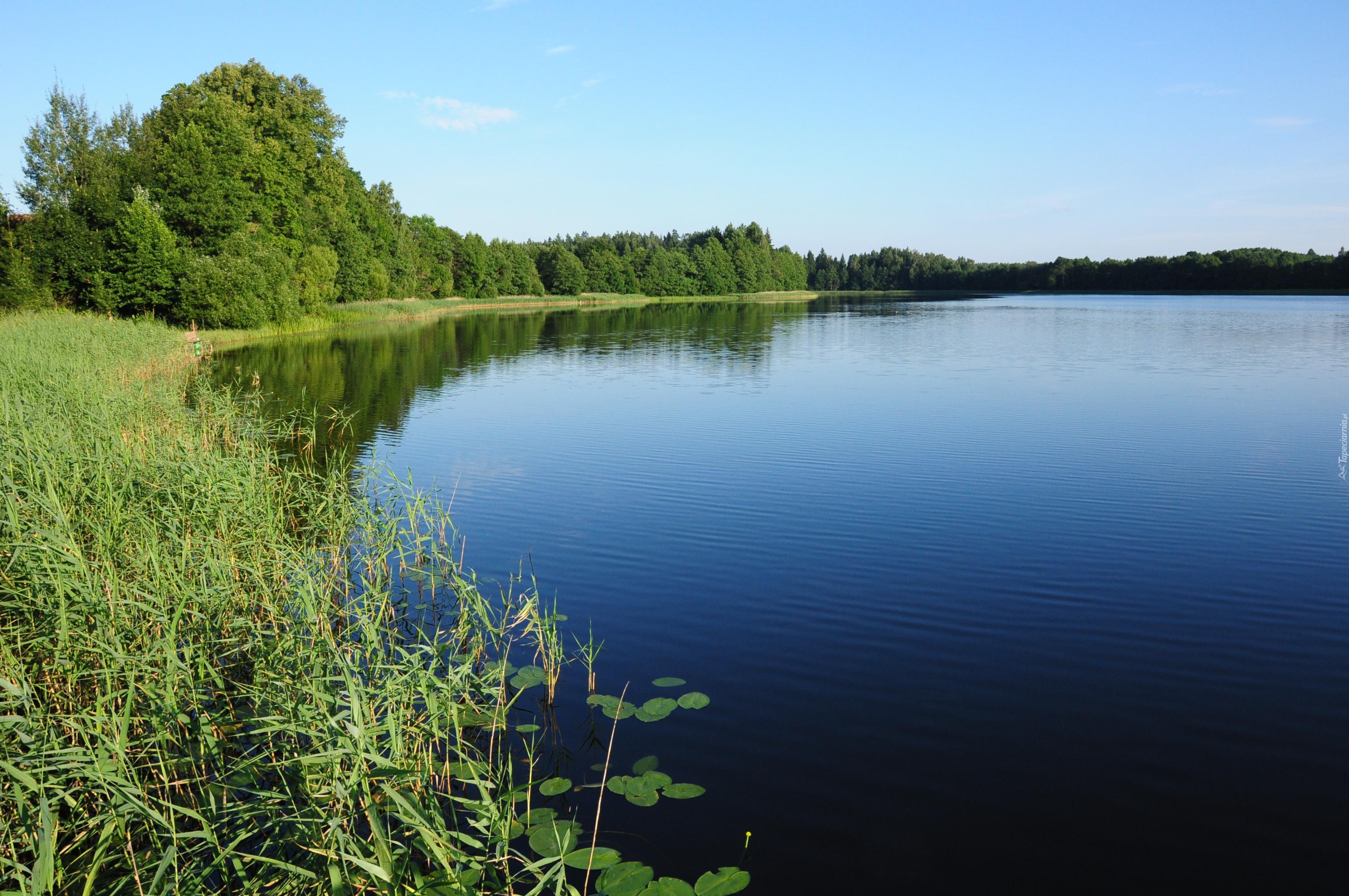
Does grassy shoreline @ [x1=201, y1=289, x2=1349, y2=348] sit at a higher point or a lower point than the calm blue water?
higher

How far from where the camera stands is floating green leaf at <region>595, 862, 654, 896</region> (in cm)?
460

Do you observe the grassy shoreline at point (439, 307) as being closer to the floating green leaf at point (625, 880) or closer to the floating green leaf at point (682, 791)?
the floating green leaf at point (682, 791)

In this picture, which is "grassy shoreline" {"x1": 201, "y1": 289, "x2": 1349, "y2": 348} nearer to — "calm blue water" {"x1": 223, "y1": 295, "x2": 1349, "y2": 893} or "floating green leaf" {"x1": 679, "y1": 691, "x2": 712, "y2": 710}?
"calm blue water" {"x1": 223, "y1": 295, "x2": 1349, "y2": 893}

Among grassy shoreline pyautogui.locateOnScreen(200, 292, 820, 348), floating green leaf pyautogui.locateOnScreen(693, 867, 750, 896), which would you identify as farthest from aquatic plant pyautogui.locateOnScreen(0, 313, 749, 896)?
grassy shoreline pyautogui.locateOnScreen(200, 292, 820, 348)

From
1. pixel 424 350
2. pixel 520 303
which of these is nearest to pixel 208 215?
pixel 424 350

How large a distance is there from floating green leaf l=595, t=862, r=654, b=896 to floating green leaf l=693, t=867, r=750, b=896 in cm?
29

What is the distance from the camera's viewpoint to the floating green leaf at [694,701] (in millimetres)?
6801

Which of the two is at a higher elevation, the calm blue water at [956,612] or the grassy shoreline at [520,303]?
the grassy shoreline at [520,303]

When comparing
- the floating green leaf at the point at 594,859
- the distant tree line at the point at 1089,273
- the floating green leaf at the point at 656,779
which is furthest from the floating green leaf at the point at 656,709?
the distant tree line at the point at 1089,273

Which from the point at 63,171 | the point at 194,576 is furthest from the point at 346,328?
the point at 194,576

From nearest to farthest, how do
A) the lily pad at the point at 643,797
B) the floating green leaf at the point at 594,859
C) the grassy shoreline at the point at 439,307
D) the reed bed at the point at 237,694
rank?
the reed bed at the point at 237,694
the floating green leaf at the point at 594,859
the lily pad at the point at 643,797
the grassy shoreline at the point at 439,307

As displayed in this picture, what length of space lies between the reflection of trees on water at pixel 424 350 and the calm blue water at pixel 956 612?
1.33m

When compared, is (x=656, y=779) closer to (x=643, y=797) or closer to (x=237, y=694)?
(x=643, y=797)

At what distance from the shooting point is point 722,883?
472 centimetres
